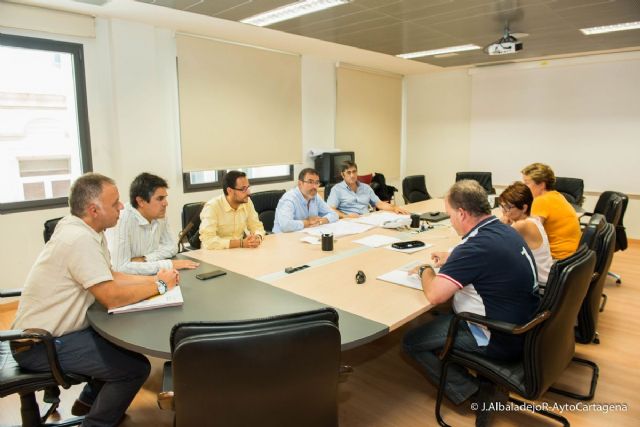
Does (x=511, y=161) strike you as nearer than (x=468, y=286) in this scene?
No

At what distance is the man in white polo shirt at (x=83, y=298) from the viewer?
1797 millimetres

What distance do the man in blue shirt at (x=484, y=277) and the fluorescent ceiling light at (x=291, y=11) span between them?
220 centimetres

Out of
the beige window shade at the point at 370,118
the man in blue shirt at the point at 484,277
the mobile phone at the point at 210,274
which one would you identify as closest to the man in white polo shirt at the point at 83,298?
the mobile phone at the point at 210,274

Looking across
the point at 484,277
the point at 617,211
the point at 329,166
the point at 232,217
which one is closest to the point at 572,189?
the point at 617,211

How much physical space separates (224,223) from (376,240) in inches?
46.2

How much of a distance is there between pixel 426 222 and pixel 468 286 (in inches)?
73.1

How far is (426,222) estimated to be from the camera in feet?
12.7

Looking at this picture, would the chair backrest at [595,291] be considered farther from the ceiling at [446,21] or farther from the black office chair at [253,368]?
the ceiling at [446,21]

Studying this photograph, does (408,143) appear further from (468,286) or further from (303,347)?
(303,347)

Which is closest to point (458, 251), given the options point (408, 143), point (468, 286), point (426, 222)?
point (468, 286)

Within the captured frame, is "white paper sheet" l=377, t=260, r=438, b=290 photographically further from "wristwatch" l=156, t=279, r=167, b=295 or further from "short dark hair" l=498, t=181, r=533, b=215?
"wristwatch" l=156, t=279, r=167, b=295

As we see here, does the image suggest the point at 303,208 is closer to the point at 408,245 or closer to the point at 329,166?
the point at 408,245

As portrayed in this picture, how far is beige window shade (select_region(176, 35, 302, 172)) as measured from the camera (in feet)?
16.2

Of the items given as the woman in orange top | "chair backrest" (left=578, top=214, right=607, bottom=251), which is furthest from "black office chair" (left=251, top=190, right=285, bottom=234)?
"chair backrest" (left=578, top=214, right=607, bottom=251)
